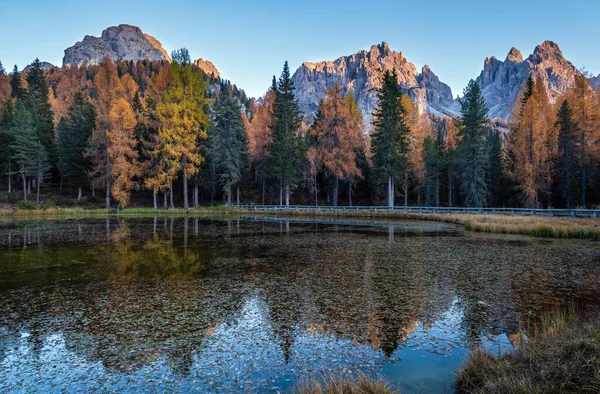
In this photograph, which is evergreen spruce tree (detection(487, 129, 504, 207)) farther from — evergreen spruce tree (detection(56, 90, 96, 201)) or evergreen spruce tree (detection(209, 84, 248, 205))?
evergreen spruce tree (detection(56, 90, 96, 201))

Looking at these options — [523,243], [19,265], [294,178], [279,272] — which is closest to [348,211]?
[294,178]

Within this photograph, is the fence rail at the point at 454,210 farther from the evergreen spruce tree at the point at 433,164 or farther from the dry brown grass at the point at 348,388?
the dry brown grass at the point at 348,388

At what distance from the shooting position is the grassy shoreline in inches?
1004

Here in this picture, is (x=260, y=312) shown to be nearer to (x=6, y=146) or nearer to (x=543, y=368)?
(x=543, y=368)

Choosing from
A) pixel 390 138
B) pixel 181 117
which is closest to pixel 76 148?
pixel 181 117

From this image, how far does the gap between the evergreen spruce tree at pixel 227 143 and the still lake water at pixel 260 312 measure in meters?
36.3

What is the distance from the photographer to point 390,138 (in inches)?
1938

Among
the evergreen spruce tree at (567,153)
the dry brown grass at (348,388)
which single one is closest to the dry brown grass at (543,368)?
the dry brown grass at (348,388)

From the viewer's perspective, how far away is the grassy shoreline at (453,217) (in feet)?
83.7

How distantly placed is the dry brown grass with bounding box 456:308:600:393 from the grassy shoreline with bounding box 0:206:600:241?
22.9 m

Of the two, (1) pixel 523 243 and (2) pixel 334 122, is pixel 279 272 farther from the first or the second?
(2) pixel 334 122

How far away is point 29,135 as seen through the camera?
192 feet

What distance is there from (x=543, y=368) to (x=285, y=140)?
166ft

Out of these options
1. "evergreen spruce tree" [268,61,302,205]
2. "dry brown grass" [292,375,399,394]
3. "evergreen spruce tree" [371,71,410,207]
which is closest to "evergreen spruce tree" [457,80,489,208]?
"evergreen spruce tree" [371,71,410,207]
